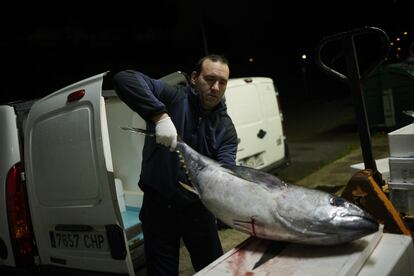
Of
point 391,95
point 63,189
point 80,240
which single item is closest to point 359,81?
point 63,189

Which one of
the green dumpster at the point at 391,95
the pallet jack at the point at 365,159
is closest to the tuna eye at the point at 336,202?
the pallet jack at the point at 365,159

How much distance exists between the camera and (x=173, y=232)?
2.96 metres

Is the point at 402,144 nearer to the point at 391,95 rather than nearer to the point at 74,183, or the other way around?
the point at 74,183

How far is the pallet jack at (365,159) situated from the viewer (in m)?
2.37

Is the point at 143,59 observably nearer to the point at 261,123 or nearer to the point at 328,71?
the point at 261,123

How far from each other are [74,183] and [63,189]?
16cm

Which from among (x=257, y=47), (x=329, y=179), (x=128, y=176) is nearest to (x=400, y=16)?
(x=257, y=47)

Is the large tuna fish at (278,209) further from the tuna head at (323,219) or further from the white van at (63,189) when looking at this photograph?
the white van at (63,189)

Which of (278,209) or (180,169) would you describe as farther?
(180,169)

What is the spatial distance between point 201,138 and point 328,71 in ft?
3.39

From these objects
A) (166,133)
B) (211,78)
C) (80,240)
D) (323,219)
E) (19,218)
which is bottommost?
(80,240)

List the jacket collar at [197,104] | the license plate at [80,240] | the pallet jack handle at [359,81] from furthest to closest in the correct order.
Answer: the license plate at [80,240] < the jacket collar at [197,104] < the pallet jack handle at [359,81]

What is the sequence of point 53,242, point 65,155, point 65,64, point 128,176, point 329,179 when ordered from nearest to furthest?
1. point 65,155
2. point 53,242
3. point 128,176
4. point 329,179
5. point 65,64

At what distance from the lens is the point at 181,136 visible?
2920 millimetres
